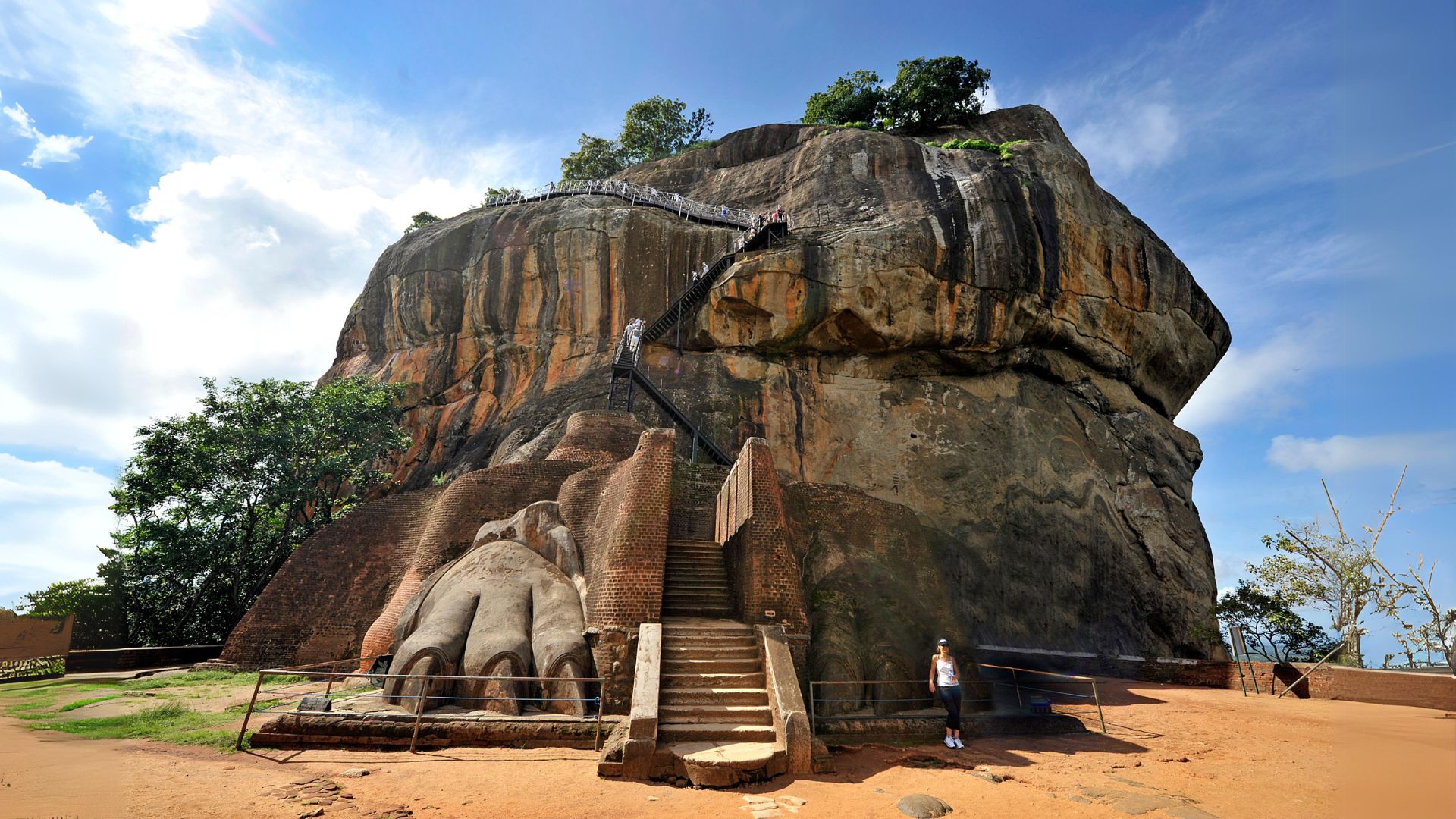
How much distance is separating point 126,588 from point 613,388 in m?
15.2

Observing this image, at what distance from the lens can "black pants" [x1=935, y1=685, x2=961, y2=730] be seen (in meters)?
8.38

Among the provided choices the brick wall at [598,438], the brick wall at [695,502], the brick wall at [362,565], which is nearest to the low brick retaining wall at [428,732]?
the brick wall at [695,502]

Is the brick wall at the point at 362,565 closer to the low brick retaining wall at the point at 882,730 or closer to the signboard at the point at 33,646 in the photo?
the signboard at the point at 33,646

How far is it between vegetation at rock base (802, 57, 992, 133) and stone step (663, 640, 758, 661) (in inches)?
1267

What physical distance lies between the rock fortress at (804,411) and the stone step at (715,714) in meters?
1.80

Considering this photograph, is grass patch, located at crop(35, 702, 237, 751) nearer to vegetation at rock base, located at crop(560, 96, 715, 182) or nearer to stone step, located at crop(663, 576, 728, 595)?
stone step, located at crop(663, 576, 728, 595)

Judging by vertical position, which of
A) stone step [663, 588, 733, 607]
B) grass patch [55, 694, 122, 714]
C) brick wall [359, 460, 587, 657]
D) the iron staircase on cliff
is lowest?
grass patch [55, 694, 122, 714]

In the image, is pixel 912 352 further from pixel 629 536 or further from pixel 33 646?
pixel 33 646

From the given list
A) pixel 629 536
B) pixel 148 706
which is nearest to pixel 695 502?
pixel 629 536

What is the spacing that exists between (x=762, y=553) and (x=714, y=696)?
2.26 m

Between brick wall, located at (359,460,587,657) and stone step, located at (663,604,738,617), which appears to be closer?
stone step, located at (663,604,738,617)

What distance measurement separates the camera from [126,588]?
63.3ft

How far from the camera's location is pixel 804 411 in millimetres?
25734

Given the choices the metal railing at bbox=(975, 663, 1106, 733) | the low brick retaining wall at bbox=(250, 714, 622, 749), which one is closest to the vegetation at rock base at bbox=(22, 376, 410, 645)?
the low brick retaining wall at bbox=(250, 714, 622, 749)
